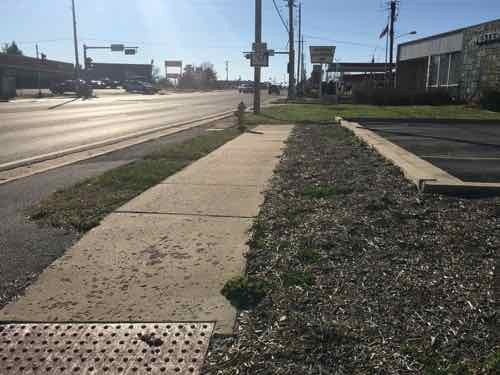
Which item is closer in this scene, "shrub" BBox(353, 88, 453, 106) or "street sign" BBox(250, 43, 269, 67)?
"street sign" BBox(250, 43, 269, 67)

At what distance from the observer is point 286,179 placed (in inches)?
270

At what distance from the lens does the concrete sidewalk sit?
305 centimetres

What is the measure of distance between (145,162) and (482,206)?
5.41 m

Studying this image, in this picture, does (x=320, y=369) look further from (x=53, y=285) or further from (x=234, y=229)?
(x=234, y=229)

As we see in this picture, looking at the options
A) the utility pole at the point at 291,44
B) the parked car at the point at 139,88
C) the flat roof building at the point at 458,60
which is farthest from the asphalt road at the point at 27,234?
the parked car at the point at 139,88

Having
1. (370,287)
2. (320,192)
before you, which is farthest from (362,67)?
(370,287)

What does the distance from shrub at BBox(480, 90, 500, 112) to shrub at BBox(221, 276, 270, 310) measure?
23.2 metres

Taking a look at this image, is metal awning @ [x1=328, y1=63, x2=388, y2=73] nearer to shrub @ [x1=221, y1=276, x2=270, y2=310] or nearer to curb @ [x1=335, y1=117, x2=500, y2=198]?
curb @ [x1=335, y1=117, x2=500, y2=198]

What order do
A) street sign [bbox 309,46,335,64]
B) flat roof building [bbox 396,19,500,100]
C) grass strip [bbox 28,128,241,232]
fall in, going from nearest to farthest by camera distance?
grass strip [bbox 28,128,241,232] < flat roof building [bbox 396,19,500,100] < street sign [bbox 309,46,335,64]

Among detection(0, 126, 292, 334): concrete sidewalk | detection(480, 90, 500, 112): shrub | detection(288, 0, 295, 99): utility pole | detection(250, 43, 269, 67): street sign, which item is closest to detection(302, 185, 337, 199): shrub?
detection(0, 126, 292, 334): concrete sidewalk

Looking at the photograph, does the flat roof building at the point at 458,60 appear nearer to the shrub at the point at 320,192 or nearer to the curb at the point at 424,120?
the curb at the point at 424,120

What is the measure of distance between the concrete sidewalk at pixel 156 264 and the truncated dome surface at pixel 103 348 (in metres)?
0.10

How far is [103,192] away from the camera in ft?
20.2

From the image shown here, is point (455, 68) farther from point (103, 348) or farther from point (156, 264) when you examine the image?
point (103, 348)
